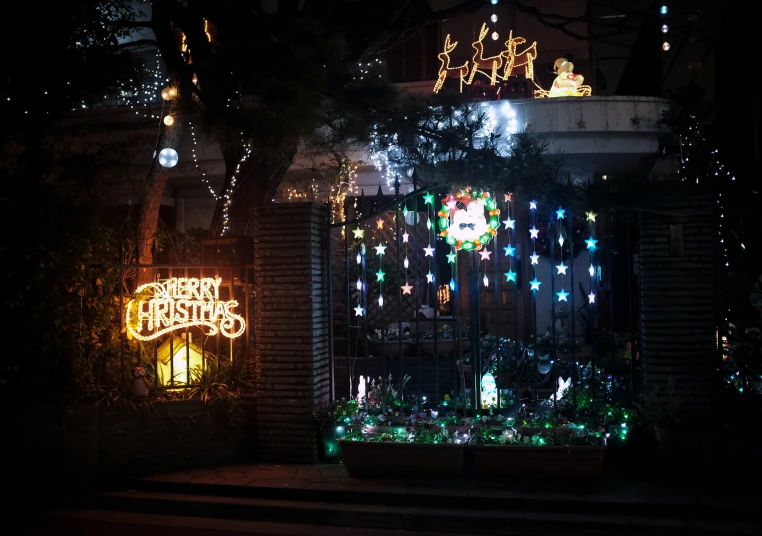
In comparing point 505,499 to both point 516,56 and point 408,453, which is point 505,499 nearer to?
point 408,453

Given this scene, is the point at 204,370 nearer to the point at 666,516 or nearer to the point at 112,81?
the point at 112,81

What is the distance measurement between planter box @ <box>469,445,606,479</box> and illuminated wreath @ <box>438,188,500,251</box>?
2370mm

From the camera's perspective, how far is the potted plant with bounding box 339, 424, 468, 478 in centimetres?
754

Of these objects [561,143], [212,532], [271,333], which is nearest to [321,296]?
[271,333]

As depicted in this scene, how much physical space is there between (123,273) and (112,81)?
239 cm

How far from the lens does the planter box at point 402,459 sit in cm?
754

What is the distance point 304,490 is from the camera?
7324 millimetres

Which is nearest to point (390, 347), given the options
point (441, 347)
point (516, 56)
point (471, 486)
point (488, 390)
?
point (441, 347)

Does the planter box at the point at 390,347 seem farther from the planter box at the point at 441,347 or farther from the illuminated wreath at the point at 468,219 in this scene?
the illuminated wreath at the point at 468,219

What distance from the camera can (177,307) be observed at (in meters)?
8.75

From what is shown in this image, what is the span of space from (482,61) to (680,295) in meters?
8.99

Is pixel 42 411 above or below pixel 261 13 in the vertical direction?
below

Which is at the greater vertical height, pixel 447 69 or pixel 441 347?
pixel 447 69

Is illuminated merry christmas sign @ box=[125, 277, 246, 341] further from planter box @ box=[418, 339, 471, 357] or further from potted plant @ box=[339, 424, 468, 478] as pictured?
planter box @ box=[418, 339, 471, 357]
